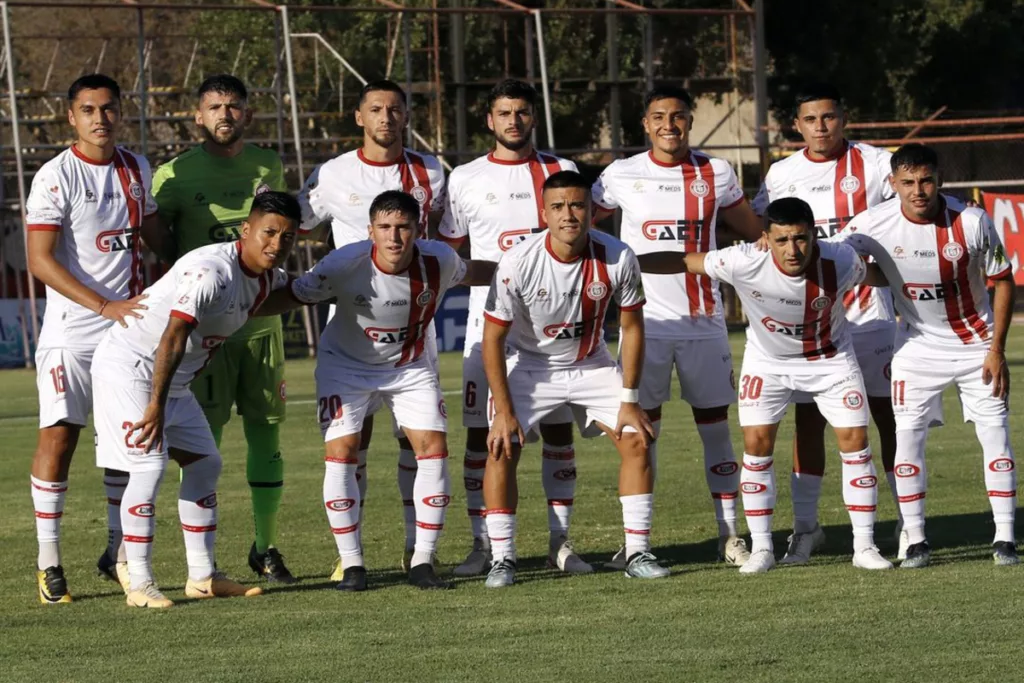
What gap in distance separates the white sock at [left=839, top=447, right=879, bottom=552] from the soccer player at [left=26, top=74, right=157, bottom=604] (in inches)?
139

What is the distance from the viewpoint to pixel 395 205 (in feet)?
26.0

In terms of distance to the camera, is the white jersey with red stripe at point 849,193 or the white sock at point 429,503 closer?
the white sock at point 429,503

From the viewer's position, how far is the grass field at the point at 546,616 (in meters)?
6.26

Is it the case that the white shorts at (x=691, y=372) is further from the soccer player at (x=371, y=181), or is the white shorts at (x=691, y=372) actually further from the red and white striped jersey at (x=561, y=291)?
the soccer player at (x=371, y=181)

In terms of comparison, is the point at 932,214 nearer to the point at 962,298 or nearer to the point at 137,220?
→ the point at 962,298

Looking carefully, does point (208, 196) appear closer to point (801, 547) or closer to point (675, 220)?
point (675, 220)

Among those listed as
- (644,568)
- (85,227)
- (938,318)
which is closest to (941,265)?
(938,318)

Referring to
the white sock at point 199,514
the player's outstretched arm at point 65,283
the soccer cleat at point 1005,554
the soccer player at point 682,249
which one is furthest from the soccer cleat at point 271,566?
the soccer cleat at point 1005,554

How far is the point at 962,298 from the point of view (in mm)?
8539

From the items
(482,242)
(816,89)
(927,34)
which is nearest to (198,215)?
(482,242)

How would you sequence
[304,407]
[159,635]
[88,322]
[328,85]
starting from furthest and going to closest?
[328,85], [304,407], [88,322], [159,635]

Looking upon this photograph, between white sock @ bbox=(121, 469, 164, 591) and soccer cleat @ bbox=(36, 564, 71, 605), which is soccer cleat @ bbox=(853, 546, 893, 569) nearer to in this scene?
white sock @ bbox=(121, 469, 164, 591)

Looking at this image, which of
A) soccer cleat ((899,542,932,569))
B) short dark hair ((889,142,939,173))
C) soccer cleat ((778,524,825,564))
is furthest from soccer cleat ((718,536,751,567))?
short dark hair ((889,142,939,173))

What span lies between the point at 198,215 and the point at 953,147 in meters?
23.4
